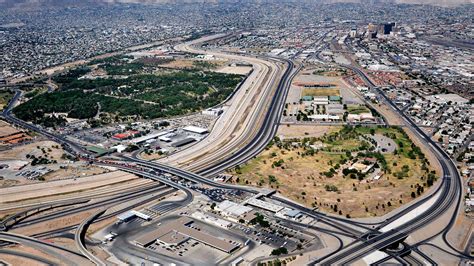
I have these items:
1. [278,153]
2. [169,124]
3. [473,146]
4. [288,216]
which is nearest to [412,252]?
[288,216]

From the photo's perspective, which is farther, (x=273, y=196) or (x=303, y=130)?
(x=303, y=130)

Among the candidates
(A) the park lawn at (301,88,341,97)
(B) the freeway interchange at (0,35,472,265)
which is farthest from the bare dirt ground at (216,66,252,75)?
(B) the freeway interchange at (0,35,472,265)

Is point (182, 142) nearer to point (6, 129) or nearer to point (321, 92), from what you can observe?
point (6, 129)

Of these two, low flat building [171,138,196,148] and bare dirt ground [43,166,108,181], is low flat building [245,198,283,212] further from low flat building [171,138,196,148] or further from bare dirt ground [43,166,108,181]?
low flat building [171,138,196,148]

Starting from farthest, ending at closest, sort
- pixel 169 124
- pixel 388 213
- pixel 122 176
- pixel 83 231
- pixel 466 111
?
pixel 466 111, pixel 169 124, pixel 122 176, pixel 388 213, pixel 83 231

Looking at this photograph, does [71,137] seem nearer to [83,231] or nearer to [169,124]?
[169,124]

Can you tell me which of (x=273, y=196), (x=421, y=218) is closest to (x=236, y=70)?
(x=273, y=196)
